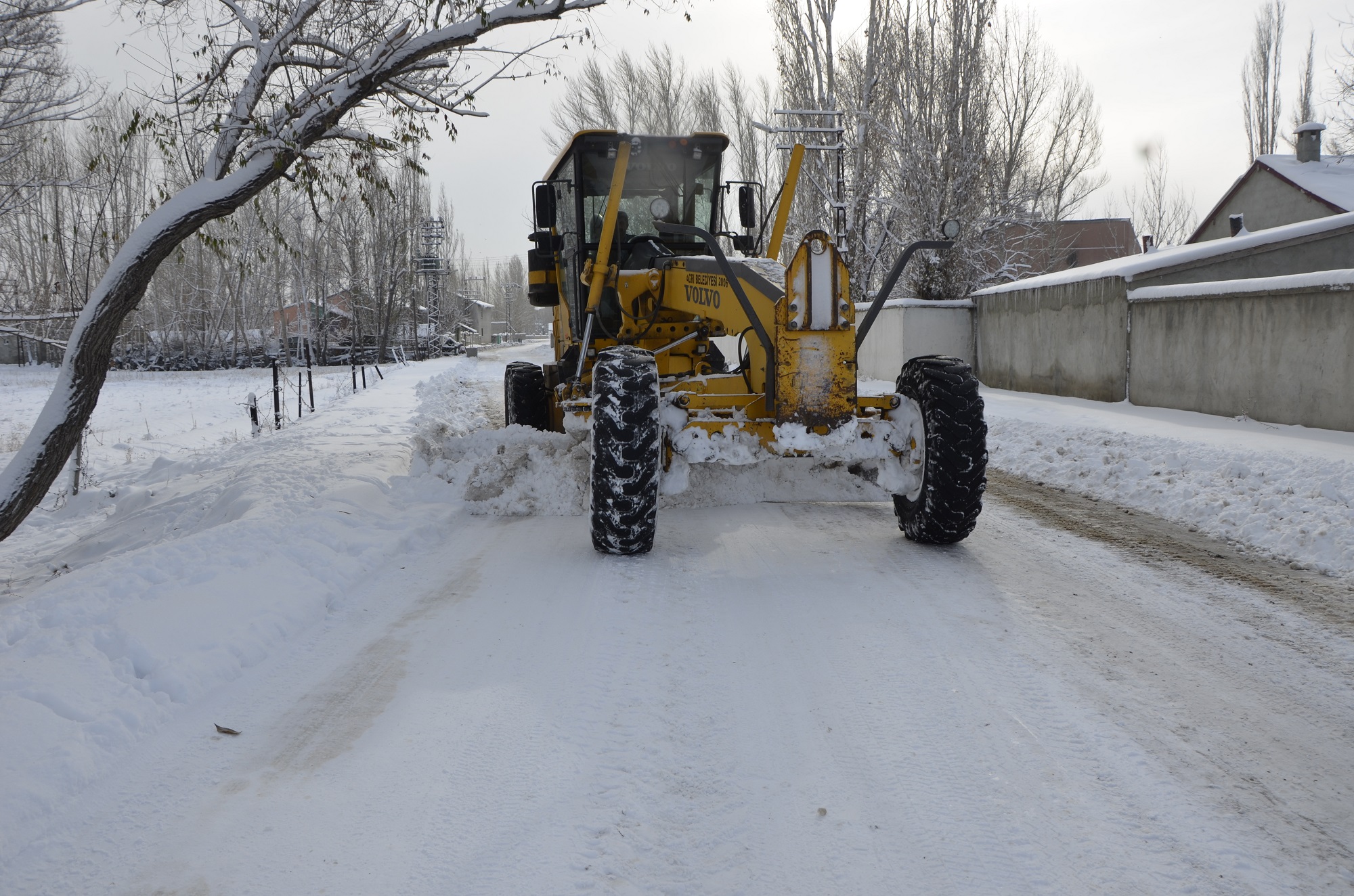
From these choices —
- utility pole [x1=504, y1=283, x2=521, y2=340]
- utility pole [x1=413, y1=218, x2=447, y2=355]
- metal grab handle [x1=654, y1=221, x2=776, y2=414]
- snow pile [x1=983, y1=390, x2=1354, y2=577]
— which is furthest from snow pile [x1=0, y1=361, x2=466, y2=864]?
utility pole [x1=504, y1=283, x2=521, y2=340]

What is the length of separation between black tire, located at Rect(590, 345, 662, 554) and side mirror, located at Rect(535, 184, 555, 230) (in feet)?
10.2

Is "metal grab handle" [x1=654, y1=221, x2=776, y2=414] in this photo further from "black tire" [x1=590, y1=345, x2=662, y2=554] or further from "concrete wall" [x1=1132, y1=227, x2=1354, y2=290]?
"concrete wall" [x1=1132, y1=227, x2=1354, y2=290]

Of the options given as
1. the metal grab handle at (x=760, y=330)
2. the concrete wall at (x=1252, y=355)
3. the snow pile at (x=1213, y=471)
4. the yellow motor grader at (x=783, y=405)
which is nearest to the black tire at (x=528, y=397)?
the yellow motor grader at (x=783, y=405)

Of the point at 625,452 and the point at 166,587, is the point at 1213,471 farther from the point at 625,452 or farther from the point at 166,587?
the point at 166,587

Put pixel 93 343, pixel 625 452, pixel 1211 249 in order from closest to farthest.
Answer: pixel 625 452
pixel 93 343
pixel 1211 249

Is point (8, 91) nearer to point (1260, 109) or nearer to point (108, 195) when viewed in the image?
point (108, 195)

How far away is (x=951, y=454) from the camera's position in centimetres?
534

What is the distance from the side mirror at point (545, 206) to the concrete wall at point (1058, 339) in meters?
9.24

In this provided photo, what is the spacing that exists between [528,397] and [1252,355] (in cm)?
839

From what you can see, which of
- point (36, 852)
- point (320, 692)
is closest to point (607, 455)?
point (320, 692)

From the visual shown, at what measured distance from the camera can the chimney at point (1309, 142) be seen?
29844 millimetres

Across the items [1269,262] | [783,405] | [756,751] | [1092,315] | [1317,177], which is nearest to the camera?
[756,751]

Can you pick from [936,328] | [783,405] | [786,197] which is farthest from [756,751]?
[936,328]

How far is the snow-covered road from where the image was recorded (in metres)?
2.38
